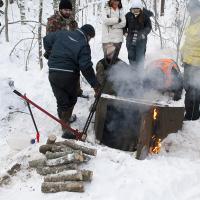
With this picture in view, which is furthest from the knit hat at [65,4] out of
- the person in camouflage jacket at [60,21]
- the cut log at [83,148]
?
the cut log at [83,148]

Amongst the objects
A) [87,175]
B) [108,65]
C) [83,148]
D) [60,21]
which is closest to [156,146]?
[83,148]

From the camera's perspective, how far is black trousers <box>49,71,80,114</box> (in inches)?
238

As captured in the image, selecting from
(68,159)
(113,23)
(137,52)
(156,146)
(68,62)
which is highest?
(113,23)

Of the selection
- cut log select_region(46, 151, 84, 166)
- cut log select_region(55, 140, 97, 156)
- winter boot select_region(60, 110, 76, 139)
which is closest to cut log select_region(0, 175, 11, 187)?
cut log select_region(46, 151, 84, 166)

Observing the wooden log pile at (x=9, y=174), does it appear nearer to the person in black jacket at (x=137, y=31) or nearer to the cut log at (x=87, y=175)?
the cut log at (x=87, y=175)

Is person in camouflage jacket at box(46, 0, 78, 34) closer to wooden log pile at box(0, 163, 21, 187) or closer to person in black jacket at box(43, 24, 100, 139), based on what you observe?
person in black jacket at box(43, 24, 100, 139)

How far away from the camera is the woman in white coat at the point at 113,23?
7.79 metres

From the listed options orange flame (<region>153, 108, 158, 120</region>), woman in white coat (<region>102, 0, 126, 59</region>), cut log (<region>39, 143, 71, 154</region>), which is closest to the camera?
cut log (<region>39, 143, 71, 154</region>)

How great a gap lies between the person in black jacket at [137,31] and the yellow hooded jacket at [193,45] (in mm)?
1629

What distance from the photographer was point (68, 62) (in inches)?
234

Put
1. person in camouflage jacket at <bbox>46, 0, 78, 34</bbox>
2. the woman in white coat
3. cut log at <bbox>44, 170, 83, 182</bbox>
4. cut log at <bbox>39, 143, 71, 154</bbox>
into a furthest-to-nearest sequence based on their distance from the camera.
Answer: the woman in white coat < person in camouflage jacket at <bbox>46, 0, 78, 34</bbox> < cut log at <bbox>39, 143, 71, 154</bbox> < cut log at <bbox>44, 170, 83, 182</bbox>

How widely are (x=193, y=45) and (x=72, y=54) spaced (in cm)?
219

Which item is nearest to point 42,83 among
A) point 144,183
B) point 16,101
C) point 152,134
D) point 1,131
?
point 16,101

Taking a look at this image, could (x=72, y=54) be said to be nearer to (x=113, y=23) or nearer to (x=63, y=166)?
(x=63, y=166)
